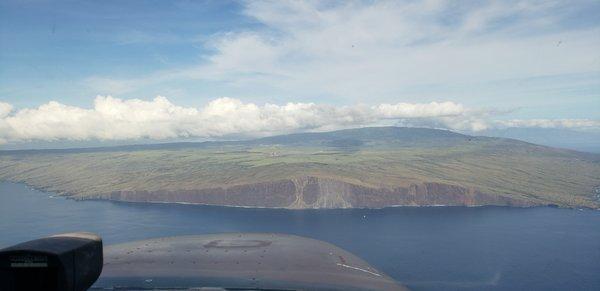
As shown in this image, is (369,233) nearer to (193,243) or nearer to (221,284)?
(193,243)

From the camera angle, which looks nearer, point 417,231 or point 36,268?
point 36,268

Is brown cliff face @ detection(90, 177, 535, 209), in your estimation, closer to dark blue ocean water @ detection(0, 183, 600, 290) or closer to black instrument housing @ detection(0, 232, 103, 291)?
dark blue ocean water @ detection(0, 183, 600, 290)

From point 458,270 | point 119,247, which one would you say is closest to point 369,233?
point 458,270

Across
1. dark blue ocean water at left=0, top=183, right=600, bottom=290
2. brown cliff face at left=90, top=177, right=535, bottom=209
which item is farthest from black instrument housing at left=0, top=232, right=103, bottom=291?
brown cliff face at left=90, top=177, right=535, bottom=209

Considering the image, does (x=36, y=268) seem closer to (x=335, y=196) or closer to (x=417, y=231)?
(x=417, y=231)

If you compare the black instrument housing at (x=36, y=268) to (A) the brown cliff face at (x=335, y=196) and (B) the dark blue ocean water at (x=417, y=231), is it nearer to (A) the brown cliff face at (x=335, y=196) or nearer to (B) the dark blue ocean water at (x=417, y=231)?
(B) the dark blue ocean water at (x=417, y=231)

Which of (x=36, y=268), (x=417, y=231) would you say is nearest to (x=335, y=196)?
(x=417, y=231)
